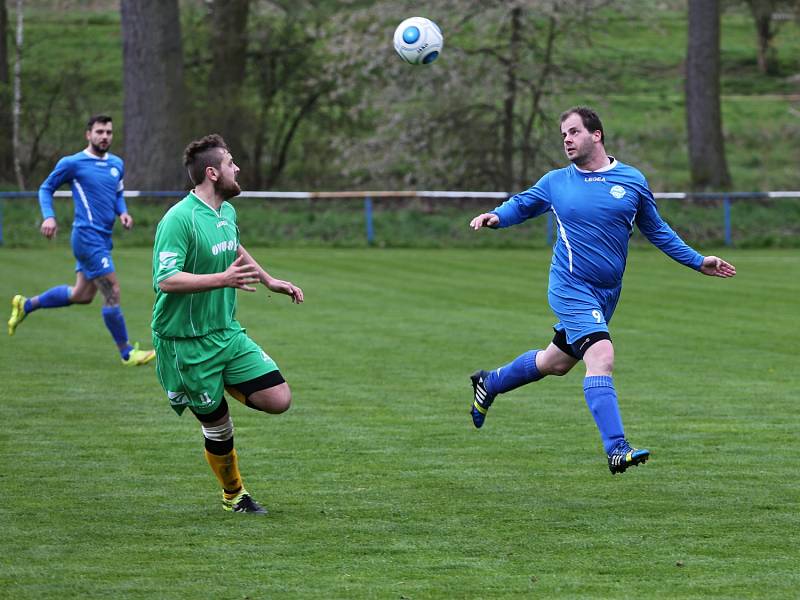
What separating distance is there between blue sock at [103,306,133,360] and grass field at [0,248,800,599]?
0.32m

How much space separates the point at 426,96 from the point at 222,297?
2488 centimetres

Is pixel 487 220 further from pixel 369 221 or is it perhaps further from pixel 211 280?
pixel 369 221

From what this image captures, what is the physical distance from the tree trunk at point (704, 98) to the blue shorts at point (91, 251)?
19930mm

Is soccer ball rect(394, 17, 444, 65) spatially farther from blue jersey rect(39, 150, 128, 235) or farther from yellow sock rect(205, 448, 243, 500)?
yellow sock rect(205, 448, 243, 500)

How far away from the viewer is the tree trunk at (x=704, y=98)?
2905 centimetres

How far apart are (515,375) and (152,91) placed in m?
21.9

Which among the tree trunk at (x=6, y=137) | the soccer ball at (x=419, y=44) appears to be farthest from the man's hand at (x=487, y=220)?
the tree trunk at (x=6, y=137)

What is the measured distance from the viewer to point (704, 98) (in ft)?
97.2

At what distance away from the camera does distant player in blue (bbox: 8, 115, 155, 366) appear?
1194cm

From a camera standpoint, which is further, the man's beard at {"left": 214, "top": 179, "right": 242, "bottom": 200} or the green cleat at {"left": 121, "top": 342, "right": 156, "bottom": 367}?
the green cleat at {"left": 121, "top": 342, "right": 156, "bottom": 367}

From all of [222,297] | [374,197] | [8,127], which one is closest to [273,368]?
[222,297]

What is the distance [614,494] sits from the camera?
22.4 ft

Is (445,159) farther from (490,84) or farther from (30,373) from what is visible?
(30,373)

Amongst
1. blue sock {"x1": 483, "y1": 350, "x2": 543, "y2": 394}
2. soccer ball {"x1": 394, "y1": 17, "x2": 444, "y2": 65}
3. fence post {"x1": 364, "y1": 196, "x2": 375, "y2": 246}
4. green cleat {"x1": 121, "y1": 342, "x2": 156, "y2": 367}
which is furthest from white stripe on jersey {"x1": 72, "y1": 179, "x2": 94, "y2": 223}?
fence post {"x1": 364, "y1": 196, "x2": 375, "y2": 246}
